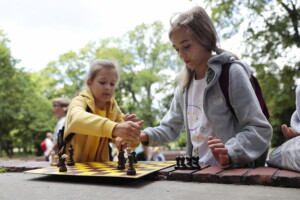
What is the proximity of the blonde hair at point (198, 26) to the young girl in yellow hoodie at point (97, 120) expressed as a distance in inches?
37.5

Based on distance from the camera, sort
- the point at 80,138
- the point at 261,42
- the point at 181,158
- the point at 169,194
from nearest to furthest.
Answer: the point at 169,194, the point at 181,158, the point at 80,138, the point at 261,42

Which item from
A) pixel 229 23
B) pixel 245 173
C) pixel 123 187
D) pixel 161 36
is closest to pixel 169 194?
pixel 123 187

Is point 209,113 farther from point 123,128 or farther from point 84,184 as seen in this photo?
point 84,184

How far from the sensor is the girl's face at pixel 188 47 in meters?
2.71

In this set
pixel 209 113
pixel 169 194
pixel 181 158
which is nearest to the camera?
pixel 169 194

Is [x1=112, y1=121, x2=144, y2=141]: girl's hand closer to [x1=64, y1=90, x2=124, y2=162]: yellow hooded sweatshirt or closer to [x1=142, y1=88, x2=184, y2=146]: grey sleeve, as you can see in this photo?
[x1=64, y1=90, x2=124, y2=162]: yellow hooded sweatshirt

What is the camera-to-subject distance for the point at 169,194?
166 centimetres

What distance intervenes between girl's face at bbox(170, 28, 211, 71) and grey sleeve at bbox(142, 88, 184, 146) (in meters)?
0.41

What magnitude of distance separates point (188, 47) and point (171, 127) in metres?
0.89

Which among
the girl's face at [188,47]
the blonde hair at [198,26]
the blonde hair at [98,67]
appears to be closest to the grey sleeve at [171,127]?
the girl's face at [188,47]

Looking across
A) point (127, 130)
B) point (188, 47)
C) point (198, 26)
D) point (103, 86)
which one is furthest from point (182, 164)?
point (103, 86)

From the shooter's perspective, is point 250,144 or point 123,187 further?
point 250,144

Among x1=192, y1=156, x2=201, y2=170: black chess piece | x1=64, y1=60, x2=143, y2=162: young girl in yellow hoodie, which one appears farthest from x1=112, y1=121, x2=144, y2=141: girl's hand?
x1=192, y1=156, x2=201, y2=170: black chess piece

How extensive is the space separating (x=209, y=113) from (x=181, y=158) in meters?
0.50
